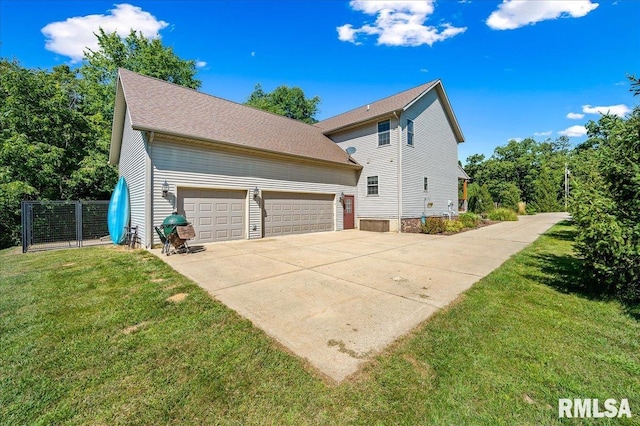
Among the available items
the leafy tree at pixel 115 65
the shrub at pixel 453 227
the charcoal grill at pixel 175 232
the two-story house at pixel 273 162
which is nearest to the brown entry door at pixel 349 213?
the two-story house at pixel 273 162

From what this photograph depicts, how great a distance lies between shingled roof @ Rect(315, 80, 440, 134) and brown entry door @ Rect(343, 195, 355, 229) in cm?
461

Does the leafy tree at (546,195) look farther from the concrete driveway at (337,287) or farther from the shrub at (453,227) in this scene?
the concrete driveway at (337,287)

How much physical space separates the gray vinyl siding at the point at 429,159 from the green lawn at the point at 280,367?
10925mm

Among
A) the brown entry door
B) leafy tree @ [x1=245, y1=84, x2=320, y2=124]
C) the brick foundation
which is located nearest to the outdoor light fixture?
the brown entry door

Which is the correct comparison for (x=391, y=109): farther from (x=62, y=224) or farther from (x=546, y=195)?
(x=546, y=195)

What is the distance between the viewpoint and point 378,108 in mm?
16156

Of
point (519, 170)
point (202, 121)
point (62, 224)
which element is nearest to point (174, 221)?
point (202, 121)

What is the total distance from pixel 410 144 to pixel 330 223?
6.45m

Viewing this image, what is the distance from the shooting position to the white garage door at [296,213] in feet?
39.8

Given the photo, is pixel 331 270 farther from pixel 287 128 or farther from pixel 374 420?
pixel 287 128

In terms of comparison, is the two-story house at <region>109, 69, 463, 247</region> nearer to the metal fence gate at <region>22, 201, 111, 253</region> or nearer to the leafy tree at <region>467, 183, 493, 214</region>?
the metal fence gate at <region>22, 201, 111, 253</region>

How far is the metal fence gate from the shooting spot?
33.3 ft

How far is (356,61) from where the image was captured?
1770cm

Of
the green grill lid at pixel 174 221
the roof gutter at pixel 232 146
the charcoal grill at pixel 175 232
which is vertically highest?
the roof gutter at pixel 232 146
